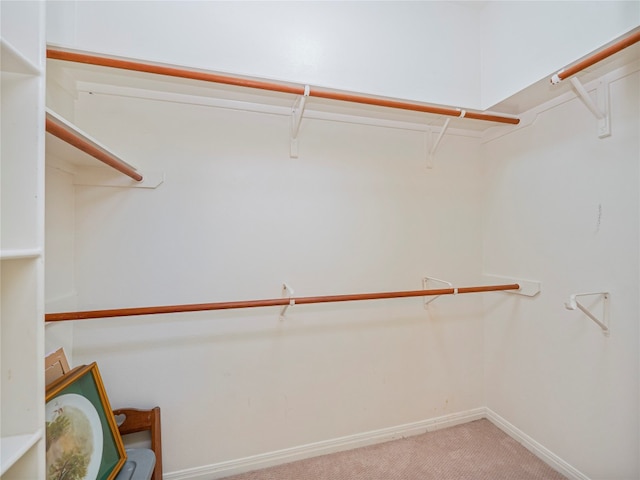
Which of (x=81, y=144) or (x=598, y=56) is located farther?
(x=598, y=56)

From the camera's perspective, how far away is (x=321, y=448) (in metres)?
1.69

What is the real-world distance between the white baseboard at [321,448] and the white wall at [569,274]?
350mm

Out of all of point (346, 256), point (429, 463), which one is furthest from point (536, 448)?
point (346, 256)

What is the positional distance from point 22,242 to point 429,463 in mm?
2074

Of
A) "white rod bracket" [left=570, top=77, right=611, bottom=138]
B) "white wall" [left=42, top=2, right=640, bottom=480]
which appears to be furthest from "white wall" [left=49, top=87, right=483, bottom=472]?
"white rod bracket" [left=570, top=77, right=611, bottom=138]

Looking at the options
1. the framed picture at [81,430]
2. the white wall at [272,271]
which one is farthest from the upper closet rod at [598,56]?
the framed picture at [81,430]

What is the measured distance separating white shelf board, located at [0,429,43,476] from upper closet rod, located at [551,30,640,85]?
2.22m

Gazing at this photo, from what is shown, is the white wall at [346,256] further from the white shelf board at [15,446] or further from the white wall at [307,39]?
the white shelf board at [15,446]

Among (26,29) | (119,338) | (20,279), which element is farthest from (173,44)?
(119,338)

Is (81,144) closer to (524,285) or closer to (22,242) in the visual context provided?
(22,242)

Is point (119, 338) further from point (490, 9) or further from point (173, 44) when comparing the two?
point (490, 9)

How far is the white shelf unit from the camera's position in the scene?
Answer: 2.34 feet

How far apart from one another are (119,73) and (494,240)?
92.0 inches

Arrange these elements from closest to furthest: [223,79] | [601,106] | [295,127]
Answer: [223,79] < [601,106] < [295,127]
